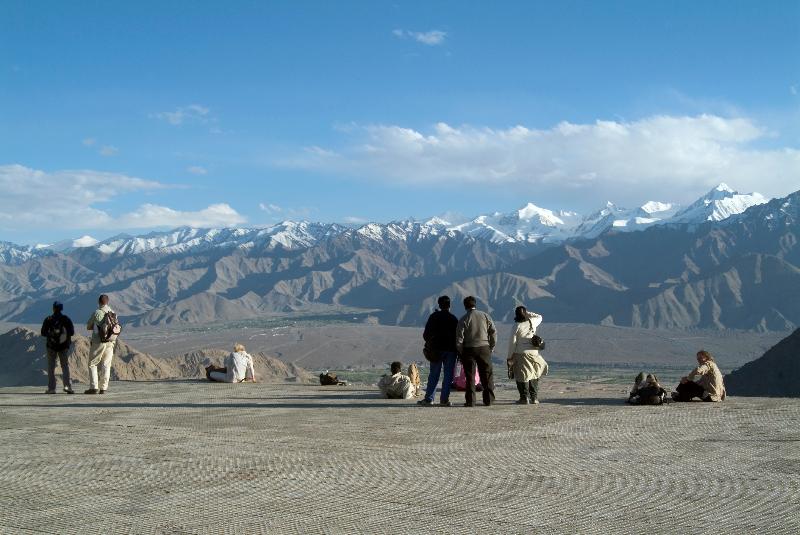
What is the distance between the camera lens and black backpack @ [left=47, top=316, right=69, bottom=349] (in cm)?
1650

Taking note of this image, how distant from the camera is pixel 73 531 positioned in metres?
5.77

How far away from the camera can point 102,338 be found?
51.8 ft

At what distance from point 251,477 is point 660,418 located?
250 inches

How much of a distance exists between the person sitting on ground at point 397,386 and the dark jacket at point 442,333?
81.6 inches

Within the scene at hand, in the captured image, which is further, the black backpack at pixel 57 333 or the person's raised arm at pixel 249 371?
the person's raised arm at pixel 249 371

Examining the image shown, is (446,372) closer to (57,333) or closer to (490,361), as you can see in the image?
(490,361)

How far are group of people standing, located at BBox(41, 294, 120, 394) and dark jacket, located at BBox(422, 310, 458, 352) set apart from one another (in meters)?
6.68

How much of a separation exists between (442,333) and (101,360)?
769 centimetres

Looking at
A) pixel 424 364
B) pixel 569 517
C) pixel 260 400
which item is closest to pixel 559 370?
pixel 424 364

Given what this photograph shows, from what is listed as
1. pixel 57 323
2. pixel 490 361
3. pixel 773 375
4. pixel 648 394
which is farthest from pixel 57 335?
pixel 773 375

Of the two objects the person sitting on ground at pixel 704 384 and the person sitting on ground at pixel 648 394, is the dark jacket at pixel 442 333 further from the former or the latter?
the person sitting on ground at pixel 704 384

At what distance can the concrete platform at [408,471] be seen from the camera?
5.95 metres

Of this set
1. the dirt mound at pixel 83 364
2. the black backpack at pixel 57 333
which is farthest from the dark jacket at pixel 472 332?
the dirt mound at pixel 83 364

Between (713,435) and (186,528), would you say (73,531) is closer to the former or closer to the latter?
(186,528)
